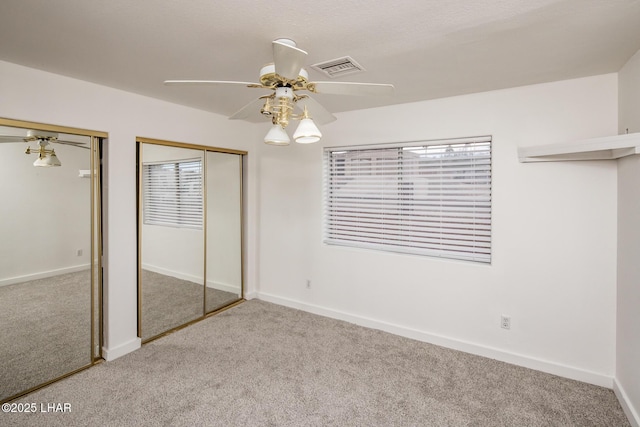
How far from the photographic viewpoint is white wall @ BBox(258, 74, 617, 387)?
2461 millimetres

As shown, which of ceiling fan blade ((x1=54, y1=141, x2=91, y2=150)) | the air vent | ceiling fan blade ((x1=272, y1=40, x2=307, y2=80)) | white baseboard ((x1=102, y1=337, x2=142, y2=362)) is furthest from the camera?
white baseboard ((x1=102, y1=337, x2=142, y2=362))

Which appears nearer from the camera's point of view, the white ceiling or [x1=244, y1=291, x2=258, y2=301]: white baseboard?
the white ceiling

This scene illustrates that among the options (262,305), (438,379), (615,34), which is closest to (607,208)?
(615,34)

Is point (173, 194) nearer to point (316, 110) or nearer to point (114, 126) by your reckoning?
point (114, 126)

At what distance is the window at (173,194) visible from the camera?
316cm

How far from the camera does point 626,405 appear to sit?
2.13 meters

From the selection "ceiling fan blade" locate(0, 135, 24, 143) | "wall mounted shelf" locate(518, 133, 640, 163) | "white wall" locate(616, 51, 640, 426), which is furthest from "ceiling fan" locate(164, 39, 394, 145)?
"white wall" locate(616, 51, 640, 426)

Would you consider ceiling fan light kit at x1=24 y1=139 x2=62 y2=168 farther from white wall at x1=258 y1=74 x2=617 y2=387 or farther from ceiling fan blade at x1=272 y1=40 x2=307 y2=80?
white wall at x1=258 y1=74 x2=617 y2=387

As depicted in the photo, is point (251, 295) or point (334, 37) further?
point (251, 295)

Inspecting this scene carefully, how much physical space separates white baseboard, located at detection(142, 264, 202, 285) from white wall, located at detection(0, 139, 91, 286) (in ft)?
1.80

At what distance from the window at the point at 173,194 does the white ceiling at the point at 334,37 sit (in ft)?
3.10

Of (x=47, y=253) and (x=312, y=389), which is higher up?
(x=47, y=253)

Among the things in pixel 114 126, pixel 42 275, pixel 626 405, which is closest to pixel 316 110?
pixel 114 126

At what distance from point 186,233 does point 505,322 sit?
3335 mm
